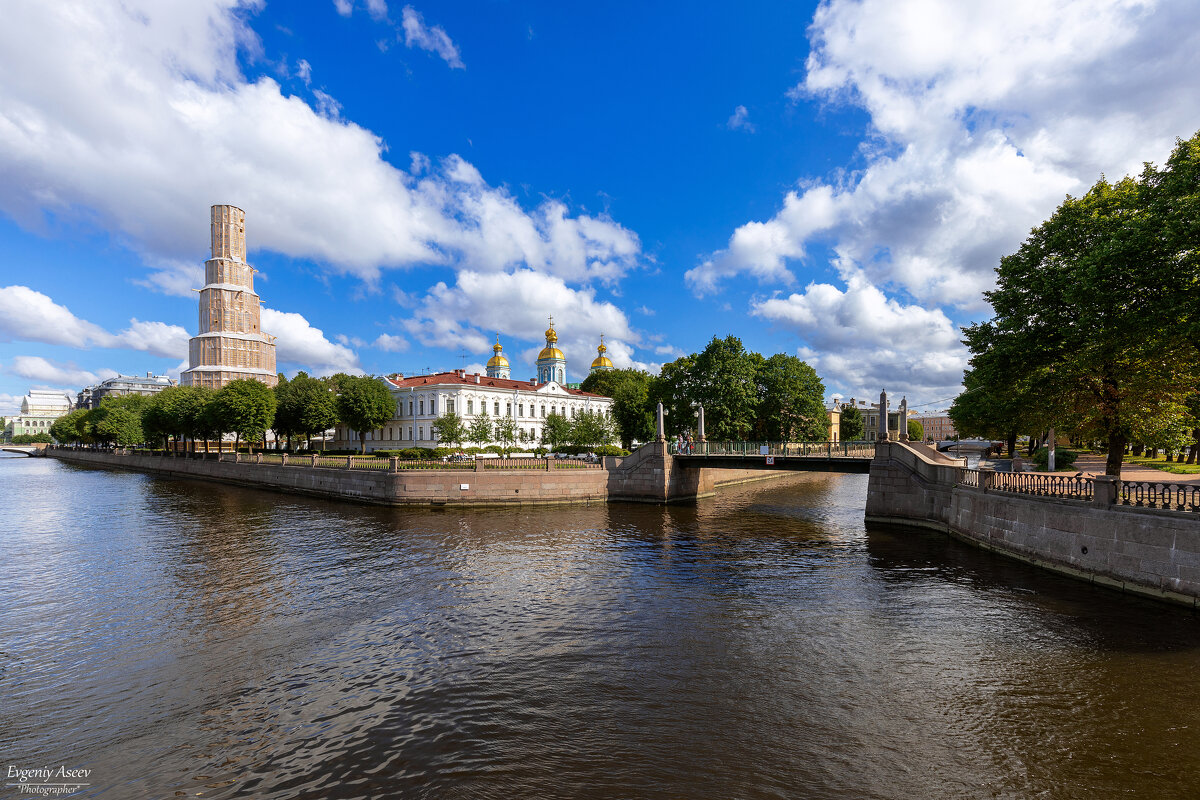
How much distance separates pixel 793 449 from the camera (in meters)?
37.5

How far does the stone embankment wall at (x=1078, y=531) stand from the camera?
14.9 metres

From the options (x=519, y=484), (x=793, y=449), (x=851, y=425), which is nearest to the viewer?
(x=793, y=449)

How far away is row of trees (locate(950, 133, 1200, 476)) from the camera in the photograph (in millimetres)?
19141

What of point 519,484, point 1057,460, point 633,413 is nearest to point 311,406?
point 633,413

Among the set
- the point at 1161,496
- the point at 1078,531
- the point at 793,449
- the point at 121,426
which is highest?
the point at 121,426

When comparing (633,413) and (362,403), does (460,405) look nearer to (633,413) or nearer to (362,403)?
(362,403)

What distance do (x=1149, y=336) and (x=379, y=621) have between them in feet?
93.0

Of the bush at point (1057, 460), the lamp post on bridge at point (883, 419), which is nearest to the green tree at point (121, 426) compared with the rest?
the lamp post on bridge at point (883, 419)

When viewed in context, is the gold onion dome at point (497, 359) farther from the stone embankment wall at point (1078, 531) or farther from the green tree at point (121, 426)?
the stone embankment wall at point (1078, 531)

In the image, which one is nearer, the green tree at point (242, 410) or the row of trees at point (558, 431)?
the row of trees at point (558, 431)

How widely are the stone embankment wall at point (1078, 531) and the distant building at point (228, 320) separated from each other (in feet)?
421

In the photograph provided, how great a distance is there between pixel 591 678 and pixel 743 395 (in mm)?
47642

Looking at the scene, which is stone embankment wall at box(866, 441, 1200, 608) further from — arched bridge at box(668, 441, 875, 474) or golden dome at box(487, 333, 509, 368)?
golden dome at box(487, 333, 509, 368)

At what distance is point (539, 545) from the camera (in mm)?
25234
